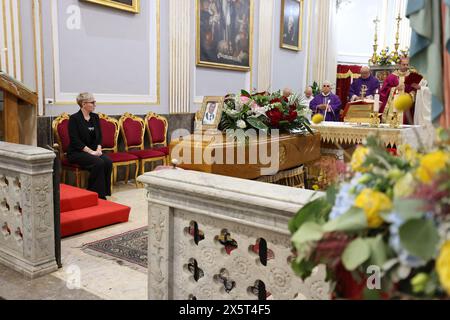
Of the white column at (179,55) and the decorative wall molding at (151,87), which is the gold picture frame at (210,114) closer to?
the decorative wall molding at (151,87)

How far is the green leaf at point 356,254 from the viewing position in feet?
3.31

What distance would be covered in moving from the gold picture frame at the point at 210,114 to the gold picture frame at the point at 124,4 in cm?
324

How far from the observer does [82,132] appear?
592 cm

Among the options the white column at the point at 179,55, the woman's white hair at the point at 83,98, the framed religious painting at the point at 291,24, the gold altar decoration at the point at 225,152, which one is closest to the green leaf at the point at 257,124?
the gold altar decoration at the point at 225,152

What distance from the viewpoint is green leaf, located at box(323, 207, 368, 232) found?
3.37ft

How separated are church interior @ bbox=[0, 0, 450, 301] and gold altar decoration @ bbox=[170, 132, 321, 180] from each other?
18 mm

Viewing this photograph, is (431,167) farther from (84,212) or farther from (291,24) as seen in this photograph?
(291,24)

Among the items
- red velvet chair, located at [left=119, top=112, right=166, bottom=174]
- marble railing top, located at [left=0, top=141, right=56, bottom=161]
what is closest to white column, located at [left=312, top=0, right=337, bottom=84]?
red velvet chair, located at [left=119, top=112, right=166, bottom=174]

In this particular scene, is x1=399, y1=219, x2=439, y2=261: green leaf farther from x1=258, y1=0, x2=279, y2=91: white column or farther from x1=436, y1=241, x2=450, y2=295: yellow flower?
x1=258, y1=0, x2=279, y2=91: white column

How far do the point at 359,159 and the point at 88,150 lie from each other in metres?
5.16

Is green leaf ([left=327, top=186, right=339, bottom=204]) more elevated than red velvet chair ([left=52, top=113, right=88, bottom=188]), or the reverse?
green leaf ([left=327, top=186, right=339, bottom=204])
